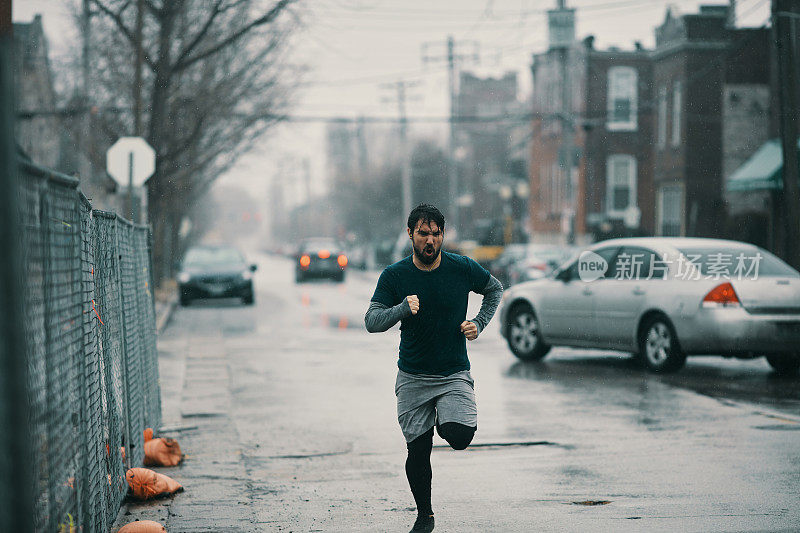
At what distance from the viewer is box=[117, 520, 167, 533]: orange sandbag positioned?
5.53m

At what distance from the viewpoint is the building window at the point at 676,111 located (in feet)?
130

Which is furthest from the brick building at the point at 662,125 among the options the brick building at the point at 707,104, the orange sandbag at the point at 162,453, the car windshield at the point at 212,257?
the orange sandbag at the point at 162,453

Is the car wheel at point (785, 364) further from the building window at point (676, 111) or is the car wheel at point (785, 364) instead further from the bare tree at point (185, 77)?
the building window at point (676, 111)

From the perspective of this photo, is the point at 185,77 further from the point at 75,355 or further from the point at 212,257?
the point at 75,355

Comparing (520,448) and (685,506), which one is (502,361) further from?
(685,506)

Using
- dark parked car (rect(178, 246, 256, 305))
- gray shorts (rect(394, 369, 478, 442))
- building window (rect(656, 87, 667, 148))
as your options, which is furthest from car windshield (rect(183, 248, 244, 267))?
gray shorts (rect(394, 369, 478, 442))

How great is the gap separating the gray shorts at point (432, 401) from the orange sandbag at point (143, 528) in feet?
4.41

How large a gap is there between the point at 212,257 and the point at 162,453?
72.2ft

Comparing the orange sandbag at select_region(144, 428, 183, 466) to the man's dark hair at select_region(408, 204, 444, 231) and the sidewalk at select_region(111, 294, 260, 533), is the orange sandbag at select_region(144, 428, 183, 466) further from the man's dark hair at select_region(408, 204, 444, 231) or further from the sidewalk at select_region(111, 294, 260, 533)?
the man's dark hair at select_region(408, 204, 444, 231)

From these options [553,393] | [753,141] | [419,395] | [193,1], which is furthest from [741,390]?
[753,141]

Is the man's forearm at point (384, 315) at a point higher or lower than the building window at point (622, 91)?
lower

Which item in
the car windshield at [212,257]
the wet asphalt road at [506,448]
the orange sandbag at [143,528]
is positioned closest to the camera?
the orange sandbag at [143,528]

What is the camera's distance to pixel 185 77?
33125 millimetres

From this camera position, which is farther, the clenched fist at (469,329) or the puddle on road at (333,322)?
the puddle on road at (333,322)
